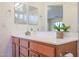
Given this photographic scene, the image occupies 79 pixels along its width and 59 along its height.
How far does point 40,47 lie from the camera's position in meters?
1.02

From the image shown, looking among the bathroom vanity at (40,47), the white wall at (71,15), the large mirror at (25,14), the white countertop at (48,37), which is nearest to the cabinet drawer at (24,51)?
the bathroom vanity at (40,47)

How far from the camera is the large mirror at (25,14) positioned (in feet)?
3.68

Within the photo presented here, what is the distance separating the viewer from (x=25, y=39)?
111 centimetres

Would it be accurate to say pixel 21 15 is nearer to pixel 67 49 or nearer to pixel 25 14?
pixel 25 14

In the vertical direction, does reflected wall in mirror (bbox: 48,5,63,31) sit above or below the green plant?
above

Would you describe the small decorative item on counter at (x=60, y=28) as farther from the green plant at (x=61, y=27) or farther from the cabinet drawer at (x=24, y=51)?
the cabinet drawer at (x=24, y=51)

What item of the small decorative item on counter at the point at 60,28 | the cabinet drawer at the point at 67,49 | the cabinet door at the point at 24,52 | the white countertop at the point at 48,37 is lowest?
the cabinet door at the point at 24,52

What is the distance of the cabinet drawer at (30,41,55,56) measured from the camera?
948 millimetres

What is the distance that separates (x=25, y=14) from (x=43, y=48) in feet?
1.16

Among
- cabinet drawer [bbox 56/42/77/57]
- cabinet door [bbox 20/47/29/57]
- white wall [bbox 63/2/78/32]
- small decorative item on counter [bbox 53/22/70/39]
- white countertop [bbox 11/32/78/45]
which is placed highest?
white wall [bbox 63/2/78/32]

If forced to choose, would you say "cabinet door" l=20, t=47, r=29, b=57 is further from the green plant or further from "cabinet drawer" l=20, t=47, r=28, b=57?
the green plant

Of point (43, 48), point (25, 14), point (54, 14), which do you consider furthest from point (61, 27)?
point (25, 14)

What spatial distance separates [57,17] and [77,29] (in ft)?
0.62

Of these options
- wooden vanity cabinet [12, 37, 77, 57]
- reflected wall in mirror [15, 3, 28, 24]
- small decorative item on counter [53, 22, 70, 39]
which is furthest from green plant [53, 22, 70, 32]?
reflected wall in mirror [15, 3, 28, 24]
